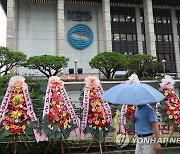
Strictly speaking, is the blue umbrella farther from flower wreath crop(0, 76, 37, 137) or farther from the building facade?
the building facade

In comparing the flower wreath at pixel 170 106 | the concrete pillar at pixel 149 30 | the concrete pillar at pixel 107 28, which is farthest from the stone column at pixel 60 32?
the flower wreath at pixel 170 106

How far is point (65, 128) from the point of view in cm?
689

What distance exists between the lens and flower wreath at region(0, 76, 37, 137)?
667 cm

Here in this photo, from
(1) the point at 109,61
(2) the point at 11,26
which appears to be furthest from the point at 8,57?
(1) the point at 109,61

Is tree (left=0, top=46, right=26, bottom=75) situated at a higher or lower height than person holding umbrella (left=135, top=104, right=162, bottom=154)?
higher

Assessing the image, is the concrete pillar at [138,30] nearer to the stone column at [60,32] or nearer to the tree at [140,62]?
the tree at [140,62]

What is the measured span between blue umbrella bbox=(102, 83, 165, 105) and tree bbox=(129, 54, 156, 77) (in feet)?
84.4

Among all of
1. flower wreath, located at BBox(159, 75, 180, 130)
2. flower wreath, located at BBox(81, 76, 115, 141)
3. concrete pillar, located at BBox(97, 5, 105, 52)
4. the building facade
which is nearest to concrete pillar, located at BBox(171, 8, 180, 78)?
the building facade

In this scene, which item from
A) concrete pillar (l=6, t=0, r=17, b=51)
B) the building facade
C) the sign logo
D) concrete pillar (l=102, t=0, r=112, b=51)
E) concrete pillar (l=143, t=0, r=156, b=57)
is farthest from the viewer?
the sign logo

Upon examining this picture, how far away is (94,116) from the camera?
744cm

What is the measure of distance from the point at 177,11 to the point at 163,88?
39.4 m

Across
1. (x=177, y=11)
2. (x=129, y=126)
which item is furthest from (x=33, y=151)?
(x=177, y=11)

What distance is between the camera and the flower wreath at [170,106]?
27.3 ft

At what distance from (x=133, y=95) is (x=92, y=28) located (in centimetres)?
3676
